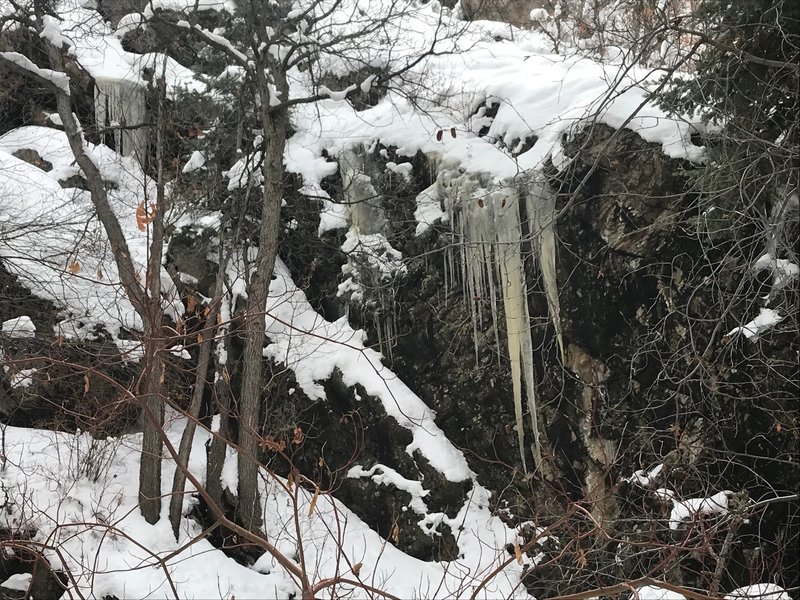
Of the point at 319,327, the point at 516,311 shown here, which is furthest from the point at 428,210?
the point at 319,327

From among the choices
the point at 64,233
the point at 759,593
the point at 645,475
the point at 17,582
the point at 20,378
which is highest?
the point at 20,378

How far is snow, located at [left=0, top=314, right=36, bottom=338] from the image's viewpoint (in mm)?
6855

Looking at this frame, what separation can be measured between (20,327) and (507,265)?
5413mm

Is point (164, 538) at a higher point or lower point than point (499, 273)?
lower

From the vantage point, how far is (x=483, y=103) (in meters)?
7.85

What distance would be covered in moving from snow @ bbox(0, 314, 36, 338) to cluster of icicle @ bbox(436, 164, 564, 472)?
4.68 meters

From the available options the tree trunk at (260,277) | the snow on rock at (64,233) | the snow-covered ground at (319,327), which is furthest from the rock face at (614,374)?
the snow on rock at (64,233)

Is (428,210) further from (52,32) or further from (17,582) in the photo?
(17,582)

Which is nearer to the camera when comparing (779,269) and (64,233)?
(779,269)

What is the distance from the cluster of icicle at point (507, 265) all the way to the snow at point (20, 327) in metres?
4.68

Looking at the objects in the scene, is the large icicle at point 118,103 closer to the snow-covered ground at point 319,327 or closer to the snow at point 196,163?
the snow-covered ground at point 319,327

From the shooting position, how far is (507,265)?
21.8ft

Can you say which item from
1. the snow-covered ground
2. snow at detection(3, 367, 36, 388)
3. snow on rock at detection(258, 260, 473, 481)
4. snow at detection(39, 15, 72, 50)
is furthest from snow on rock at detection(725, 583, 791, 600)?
snow at detection(39, 15, 72, 50)

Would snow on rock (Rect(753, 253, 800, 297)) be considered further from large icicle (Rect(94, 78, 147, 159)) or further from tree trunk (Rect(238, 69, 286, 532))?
large icicle (Rect(94, 78, 147, 159))
